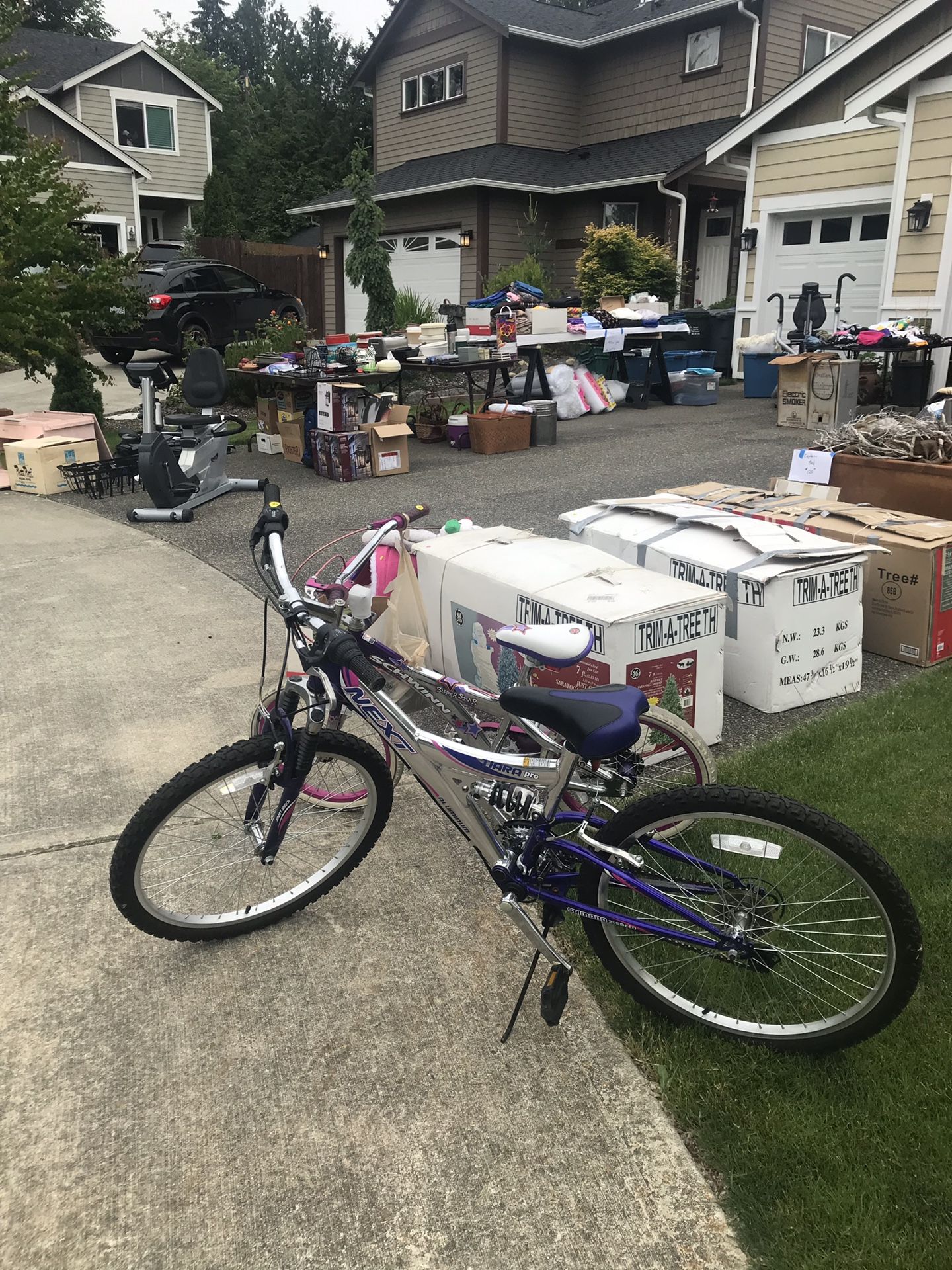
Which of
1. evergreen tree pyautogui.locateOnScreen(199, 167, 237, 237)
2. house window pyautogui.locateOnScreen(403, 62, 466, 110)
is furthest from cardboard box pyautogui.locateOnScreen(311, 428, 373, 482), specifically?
evergreen tree pyautogui.locateOnScreen(199, 167, 237, 237)

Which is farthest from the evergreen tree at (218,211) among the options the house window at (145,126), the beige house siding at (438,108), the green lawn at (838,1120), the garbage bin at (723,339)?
the green lawn at (838,1120)

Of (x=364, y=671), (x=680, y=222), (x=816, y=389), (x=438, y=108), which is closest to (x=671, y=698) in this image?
(x=364, y=671)

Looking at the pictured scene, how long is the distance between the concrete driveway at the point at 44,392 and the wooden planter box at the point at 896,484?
8.63 metres

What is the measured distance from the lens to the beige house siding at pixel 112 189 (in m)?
24.1

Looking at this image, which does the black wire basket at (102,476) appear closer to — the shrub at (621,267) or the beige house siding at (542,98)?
the shrub at (621,267)

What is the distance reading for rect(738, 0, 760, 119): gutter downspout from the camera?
1656 centimetres

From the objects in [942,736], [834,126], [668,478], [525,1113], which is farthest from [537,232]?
[525,1113]

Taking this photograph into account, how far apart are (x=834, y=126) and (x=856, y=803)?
12.0 meters

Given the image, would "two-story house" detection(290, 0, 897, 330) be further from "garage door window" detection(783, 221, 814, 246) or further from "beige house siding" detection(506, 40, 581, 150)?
"garage door window" detection(783, 221, 814, 246)

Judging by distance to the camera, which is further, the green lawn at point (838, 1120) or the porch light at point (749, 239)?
the porch light at point (749, 239)

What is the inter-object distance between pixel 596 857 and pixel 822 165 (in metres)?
13.1

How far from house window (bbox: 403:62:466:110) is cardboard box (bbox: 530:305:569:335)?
11640mm

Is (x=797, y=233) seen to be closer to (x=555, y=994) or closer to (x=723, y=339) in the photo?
(x=723, y=339)

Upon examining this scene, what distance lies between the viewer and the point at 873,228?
502 inches
